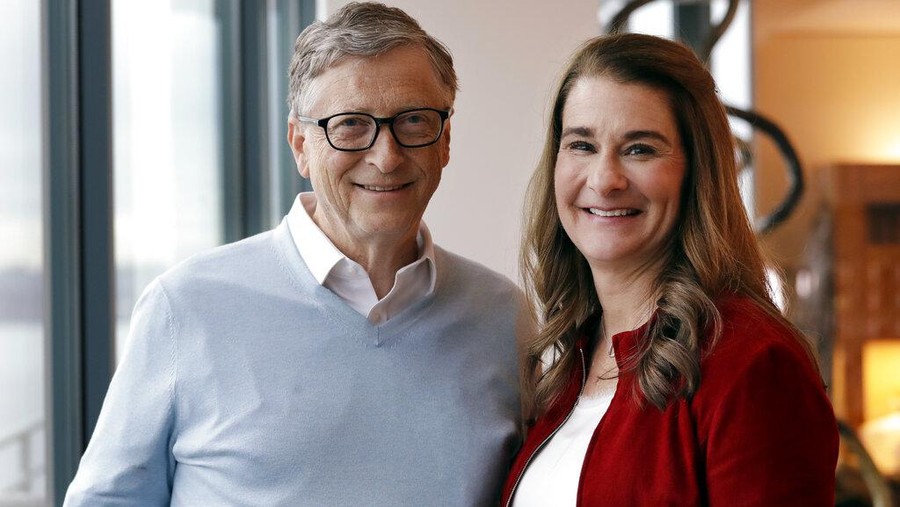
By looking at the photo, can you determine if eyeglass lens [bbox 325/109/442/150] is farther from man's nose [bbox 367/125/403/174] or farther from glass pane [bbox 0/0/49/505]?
glass pane [bbox 0/0/49/505]

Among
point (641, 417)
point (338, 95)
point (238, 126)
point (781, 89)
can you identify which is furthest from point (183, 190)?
point (781, 89)

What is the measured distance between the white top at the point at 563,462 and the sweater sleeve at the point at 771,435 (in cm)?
23

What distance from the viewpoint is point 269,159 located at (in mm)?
3305

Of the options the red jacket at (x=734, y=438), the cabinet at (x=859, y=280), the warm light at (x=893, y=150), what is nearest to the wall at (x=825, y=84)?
the warm light at (x=893, y=150)

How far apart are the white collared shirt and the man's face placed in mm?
46

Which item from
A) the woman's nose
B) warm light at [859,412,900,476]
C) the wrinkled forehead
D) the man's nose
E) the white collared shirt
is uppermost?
the wrinkled forehead

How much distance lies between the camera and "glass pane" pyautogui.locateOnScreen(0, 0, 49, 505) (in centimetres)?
162

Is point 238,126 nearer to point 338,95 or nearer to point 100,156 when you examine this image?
point 100,156

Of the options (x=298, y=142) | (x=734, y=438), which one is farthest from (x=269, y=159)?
(x=734, y=438)

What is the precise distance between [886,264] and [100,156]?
5083 mm

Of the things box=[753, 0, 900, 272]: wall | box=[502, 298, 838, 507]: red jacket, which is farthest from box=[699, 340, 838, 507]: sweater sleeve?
box=[753, 0, 900, 272]: wall

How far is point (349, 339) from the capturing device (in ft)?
5.50

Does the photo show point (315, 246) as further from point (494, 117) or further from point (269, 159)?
point (269, 159)

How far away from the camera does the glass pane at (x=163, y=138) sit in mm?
2088
